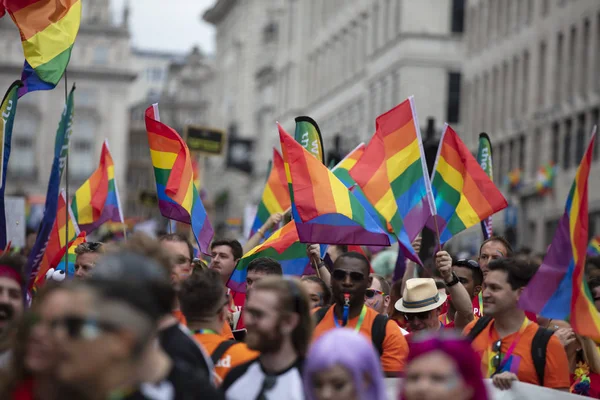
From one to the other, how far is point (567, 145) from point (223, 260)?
93.8 feet

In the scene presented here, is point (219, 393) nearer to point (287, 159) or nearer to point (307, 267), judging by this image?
point (287, 159)

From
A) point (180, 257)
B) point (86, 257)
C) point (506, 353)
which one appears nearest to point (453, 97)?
point (86, 257)

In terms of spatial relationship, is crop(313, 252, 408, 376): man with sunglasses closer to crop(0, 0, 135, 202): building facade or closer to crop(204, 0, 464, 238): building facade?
crop(204, 0, 464, 238): building facade

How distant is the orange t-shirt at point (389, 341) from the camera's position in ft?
26.1

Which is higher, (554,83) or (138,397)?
(554,83)

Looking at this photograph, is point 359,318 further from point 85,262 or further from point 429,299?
point 85,262

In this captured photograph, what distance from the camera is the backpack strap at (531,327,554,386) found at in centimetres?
743

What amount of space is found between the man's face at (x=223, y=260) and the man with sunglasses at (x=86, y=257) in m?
1.01

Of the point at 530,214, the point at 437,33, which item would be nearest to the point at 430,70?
the point at 437,33

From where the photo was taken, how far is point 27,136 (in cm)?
11031

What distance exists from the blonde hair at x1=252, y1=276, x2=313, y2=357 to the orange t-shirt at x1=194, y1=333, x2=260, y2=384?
0.60 meters

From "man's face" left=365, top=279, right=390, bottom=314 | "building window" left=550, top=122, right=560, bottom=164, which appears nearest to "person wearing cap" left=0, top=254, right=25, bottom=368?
"man's face" left=365, top=279, right=390, bottom=314

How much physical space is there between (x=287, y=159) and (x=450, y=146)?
72.6 inches

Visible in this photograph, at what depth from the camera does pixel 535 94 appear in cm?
4138
